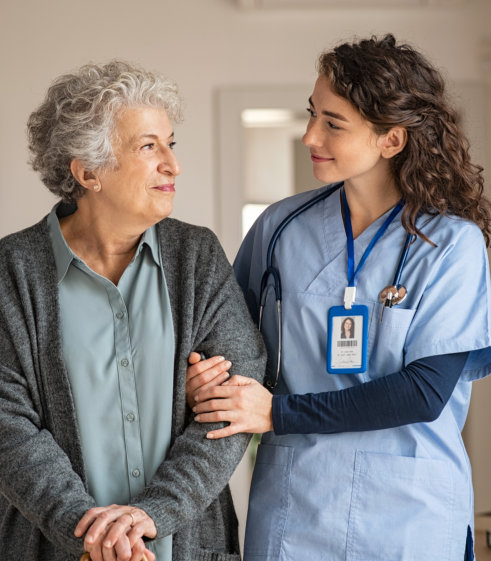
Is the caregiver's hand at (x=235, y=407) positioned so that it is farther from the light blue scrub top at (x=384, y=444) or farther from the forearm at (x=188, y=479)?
the light blue scrub top at (x=384, y=444)

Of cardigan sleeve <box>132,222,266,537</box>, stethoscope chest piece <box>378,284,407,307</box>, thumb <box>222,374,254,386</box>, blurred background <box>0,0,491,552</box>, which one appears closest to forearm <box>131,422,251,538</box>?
cardigan sleeve <box>132,222,266,537</box>

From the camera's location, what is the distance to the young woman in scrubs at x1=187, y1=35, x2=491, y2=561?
1819 millimetres

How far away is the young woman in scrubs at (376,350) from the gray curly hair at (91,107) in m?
0.40

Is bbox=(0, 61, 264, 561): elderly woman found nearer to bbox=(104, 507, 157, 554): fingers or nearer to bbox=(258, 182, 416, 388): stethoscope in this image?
bbox=(104, 507, 157, 554): fingers

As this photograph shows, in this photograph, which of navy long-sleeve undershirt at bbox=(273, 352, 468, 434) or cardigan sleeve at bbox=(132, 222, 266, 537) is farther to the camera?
navy long-sleeve undershirt at bbox=(273, 352, 468, 434)

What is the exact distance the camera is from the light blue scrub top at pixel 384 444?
1.84 m

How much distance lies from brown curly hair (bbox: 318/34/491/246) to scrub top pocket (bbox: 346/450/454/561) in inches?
19.9

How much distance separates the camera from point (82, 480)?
1.74m

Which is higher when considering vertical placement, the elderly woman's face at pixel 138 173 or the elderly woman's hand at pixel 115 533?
the elderly woman's face at pixel 138 173

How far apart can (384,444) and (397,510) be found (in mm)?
141

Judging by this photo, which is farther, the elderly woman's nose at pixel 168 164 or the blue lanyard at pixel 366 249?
the blue lanyard at pixel 366 249

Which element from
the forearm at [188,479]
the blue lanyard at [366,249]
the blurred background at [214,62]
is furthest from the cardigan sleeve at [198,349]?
the blurred background at [214,62]

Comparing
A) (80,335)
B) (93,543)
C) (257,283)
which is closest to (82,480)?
(93,543)

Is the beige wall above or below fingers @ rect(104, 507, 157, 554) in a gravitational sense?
above
